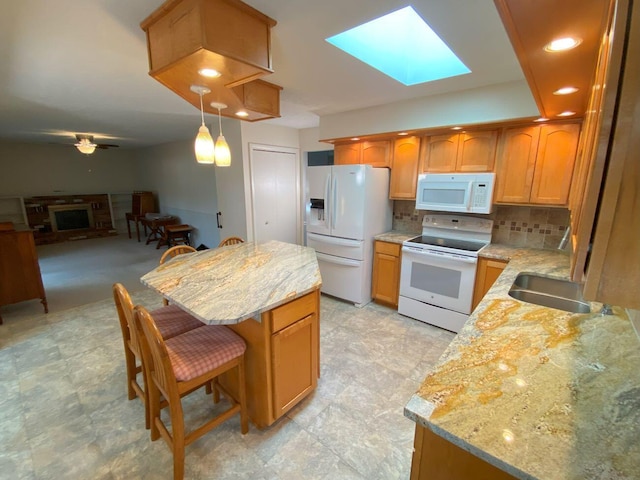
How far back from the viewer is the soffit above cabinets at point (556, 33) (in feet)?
2.93

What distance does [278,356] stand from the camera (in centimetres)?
166

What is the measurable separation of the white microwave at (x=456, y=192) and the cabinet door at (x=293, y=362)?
193cm

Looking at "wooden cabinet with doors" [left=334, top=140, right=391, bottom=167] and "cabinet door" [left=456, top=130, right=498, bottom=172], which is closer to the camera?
"cabinet door" [left=456, top=130, right=498, bottom=172]

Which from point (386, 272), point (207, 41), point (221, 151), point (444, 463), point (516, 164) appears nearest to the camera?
point (444, 463)

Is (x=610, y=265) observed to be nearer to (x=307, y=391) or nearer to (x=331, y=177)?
(x=307, y=391)

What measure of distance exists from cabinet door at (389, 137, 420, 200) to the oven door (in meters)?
0.72

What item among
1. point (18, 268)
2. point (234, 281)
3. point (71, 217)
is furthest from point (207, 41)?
point (71, 217)

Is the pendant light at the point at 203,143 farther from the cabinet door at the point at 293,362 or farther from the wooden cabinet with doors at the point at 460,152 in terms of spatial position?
the wooden cabinet with doors at the point at 460,152

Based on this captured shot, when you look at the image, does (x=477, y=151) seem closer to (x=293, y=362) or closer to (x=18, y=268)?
(x=293, y=362)

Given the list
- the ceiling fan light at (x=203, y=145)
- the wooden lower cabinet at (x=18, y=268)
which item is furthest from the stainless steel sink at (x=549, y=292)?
the wooden lower cabinet at (x=18, y=268)

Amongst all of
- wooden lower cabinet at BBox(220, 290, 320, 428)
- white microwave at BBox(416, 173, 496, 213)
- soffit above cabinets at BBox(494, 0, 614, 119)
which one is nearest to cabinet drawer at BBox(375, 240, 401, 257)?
white microwave at BBox(416, 173, 496, 213)

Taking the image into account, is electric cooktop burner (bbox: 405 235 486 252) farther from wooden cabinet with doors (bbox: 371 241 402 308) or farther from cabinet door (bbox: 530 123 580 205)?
cabinet door (bbox: 530 123 580 205)

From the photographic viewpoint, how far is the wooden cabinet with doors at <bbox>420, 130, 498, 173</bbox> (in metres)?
2.70

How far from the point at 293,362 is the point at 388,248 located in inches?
76.1
